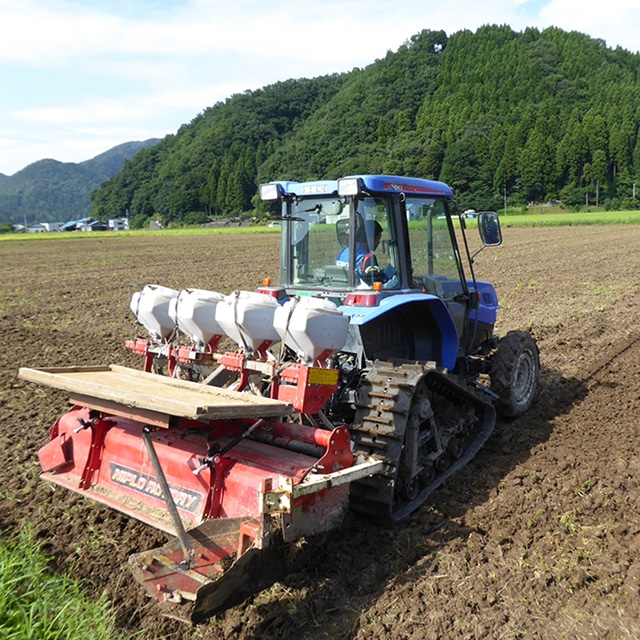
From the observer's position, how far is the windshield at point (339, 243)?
15.7ft

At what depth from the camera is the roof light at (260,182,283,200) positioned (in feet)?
17.0

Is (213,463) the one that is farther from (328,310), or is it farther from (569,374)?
(569,374)

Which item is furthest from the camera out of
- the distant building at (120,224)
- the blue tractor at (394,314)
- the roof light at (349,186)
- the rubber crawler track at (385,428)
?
the distant building at (120,224)

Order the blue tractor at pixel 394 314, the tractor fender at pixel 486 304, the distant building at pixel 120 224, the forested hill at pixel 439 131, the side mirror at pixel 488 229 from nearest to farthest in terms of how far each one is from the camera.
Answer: the blue tractor at pixel 394 314
the side mirror at pixel 488 229
the tractor fender at pixel 486 304
the forested hill at pixel 439 131
the distant building at pixel 120 224

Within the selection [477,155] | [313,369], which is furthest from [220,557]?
[477,155]

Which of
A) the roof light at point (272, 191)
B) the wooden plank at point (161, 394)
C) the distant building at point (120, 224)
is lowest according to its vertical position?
the distant building at point (120, 224)

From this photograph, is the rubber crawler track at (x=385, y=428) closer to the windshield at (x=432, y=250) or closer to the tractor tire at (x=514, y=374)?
the windshield at (x=432, y=250)

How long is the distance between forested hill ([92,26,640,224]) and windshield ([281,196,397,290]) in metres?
52.6

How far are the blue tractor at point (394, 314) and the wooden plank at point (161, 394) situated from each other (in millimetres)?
837

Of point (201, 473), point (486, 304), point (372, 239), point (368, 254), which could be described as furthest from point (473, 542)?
point (486, 304)

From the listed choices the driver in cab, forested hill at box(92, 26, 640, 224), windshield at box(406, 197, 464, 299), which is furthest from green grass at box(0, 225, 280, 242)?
the driver in cab

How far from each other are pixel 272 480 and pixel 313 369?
74 cm

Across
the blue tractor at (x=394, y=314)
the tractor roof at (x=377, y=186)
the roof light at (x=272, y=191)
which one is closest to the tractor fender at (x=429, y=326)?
the blue tractor at (x=394, y=314)

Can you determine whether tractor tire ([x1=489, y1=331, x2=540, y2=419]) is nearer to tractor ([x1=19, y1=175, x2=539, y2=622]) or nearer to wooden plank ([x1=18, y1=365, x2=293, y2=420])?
tractor ([x1=19, y1=175, x2=539, y2=622])
